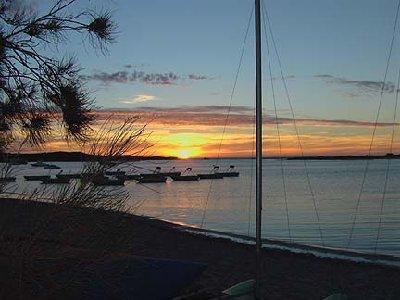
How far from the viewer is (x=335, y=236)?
26.5 metres

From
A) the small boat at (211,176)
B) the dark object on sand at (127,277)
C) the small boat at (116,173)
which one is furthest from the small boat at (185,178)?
the small boat at (116,173)

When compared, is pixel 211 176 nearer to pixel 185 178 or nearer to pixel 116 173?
pixel 185 178

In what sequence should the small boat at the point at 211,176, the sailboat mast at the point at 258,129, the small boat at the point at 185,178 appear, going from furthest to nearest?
the small boat at the point at 211,176 → the small boat at the point at 185,178 → the sailboat mast at the point at 258,129

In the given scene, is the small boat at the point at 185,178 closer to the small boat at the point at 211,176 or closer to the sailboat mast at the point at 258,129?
the small boat at the point at 211,176

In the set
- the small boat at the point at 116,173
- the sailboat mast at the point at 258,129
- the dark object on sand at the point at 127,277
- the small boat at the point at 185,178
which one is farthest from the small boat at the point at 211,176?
the small boat at the point at 116,173

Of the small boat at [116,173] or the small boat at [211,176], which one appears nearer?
the small boat at [116,173]

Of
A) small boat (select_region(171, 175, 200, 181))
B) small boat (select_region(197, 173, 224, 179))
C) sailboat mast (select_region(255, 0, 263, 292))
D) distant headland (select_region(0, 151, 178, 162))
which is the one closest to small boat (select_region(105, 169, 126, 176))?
distant headland (select_region(0, 151, 178, 162))

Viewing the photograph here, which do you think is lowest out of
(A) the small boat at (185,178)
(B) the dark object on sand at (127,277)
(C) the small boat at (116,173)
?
(A) the small boat at (185,178)

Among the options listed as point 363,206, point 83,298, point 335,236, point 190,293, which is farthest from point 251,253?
point 363,206

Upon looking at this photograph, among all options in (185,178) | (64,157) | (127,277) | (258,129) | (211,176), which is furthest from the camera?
(211,176)

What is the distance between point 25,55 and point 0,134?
0.55 m

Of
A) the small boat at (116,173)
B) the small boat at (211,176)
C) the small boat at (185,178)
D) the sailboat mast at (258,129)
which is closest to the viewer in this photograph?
the small boat at (116,173)

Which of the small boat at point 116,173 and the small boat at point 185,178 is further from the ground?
the small boat at point 116,173

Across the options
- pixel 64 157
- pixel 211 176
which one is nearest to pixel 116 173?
pixel 64 157
